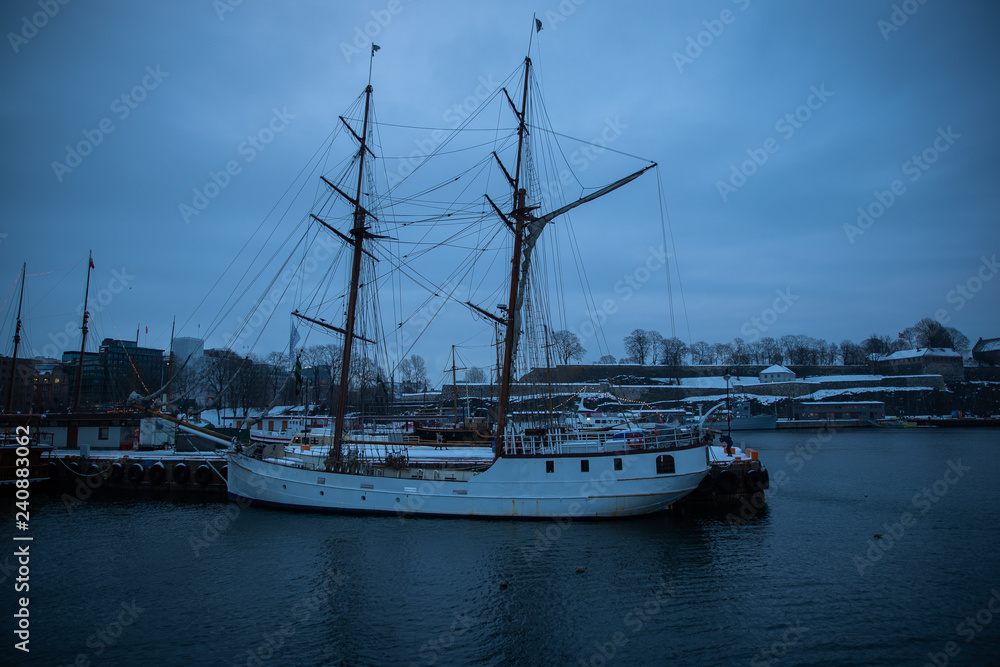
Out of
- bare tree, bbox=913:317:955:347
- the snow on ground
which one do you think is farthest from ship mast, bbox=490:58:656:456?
bare tree, bbox=913:317:955:347

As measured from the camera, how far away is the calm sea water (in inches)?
443

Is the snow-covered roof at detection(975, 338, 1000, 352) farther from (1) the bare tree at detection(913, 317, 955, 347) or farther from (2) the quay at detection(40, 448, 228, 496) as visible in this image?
(2) the quay at detection(40, 448, 228, 496)

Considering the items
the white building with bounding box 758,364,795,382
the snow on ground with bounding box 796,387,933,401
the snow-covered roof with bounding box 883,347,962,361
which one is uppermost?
the snow-covered roof with bounding box 883,347,962,361

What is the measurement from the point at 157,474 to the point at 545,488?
71.7 ft

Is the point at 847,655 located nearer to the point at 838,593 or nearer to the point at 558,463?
the point at 838,593

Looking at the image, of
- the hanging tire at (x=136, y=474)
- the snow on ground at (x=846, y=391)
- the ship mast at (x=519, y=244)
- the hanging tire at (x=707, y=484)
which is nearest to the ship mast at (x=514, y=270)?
the ship mast at (x=519, y=244)

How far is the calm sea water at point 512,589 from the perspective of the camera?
11.2 metres

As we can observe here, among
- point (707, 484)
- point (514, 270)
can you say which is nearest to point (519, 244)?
point (514, 270)

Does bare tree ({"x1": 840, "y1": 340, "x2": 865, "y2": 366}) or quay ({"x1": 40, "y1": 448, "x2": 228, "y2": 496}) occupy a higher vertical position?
bare tree ({"x1": 840, "y1": 340, "x2": 865, "y2": 366})

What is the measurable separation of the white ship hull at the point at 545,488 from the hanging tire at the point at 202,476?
35.6 ft

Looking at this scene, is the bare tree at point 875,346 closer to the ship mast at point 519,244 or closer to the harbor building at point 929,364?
the harbor building at point 929,364

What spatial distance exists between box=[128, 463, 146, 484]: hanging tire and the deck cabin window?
27253mm

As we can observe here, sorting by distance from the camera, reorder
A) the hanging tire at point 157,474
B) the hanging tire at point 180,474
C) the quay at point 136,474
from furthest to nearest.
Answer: the hanging tire at point 157,474 → the hanging tire at point 180,474 → the quay at point 136,474

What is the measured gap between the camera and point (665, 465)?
21766 millimetres
